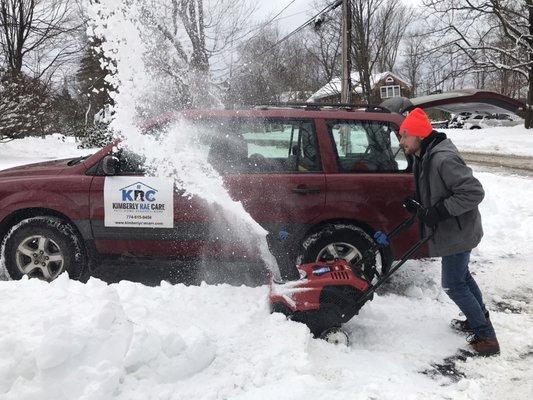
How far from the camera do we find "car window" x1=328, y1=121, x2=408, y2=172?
4.81m

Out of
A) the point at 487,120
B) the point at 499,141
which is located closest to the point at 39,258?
the point at 499,141

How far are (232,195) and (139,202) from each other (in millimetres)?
881

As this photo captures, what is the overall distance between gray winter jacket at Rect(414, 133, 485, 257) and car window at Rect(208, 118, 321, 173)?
1.28 meters

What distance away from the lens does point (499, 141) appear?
24.2m

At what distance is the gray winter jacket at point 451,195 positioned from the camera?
3482 millimetres

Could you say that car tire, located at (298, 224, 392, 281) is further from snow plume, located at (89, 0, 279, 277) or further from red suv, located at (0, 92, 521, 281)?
snow plume, located at (89, 0, 279, 277)

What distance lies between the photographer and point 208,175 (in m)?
4.66

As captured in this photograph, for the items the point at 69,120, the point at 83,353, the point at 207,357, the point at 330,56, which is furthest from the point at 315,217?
the point at 330,56

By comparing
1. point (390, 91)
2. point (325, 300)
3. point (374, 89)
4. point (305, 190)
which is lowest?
point (325, 300)

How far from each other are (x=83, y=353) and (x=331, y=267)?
191 centimetres

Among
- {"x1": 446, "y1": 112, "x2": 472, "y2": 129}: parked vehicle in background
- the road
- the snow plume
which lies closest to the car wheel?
the snow plume

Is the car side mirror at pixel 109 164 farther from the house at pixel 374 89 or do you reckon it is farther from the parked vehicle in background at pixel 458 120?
the parked vehicle in background at pixel 458 120

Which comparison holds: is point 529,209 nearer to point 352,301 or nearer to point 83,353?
point 352,301

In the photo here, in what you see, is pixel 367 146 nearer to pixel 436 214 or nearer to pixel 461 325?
pixel 436 214
